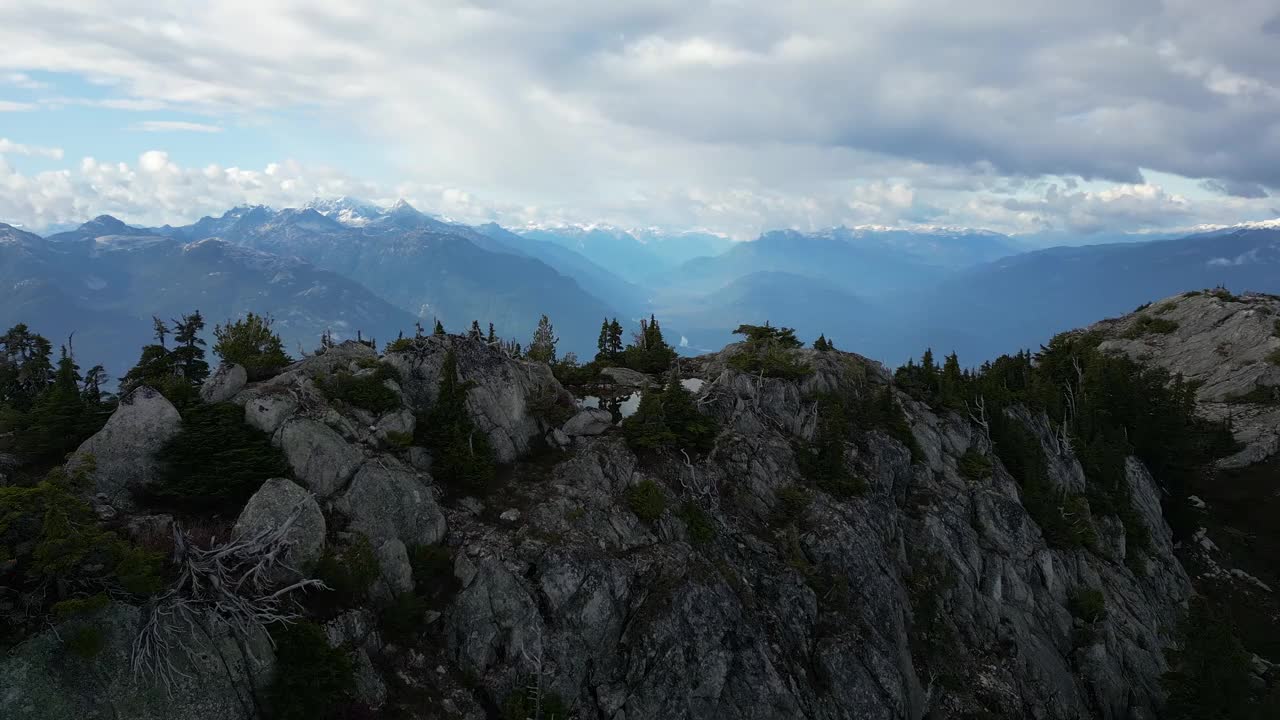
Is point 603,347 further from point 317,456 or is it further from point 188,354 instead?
point 317,456

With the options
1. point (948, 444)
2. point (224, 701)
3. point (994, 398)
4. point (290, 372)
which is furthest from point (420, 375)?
point (994, 398)

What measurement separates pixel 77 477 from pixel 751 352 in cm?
4897

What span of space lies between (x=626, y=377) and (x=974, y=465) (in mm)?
34736

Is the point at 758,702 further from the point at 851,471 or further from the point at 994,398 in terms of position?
the point at 994,398

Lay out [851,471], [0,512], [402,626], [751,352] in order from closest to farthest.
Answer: [0,512]
[402,626]
[851,471]
[751,352]

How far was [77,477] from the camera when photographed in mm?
28500

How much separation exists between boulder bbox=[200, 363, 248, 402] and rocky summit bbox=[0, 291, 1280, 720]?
141 mm

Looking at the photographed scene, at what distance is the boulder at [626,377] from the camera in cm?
5803

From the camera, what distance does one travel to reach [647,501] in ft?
134

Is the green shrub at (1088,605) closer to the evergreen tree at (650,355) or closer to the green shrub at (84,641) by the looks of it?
the evergreen tree at (650,355)

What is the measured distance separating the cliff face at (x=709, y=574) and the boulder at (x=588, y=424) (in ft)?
2.17

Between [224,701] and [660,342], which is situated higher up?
[660,342]

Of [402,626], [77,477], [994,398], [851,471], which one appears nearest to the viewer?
[77,477]

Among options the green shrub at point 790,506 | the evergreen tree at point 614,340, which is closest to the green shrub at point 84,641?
the green shrub at point 790,506
